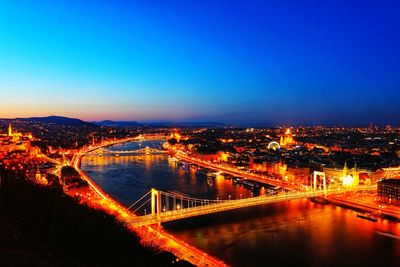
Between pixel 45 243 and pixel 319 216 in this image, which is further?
pixel 319 216

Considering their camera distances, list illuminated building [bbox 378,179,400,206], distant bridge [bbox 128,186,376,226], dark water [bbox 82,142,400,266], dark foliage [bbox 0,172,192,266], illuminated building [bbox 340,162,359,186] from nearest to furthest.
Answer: dark foliage [bbox 0,172,192,266], dark water [bbox 82,142,400,266], distant bridge [bbox 128,186,376,226], illuminated building [bbox 378,179,400,206], illuminated building [bbox 340,162,359,186]

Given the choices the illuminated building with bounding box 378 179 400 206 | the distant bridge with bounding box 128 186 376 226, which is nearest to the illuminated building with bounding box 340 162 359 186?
the distant bridge with bounding box 128 186 376 226

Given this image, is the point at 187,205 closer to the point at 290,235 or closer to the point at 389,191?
the point at 290,235

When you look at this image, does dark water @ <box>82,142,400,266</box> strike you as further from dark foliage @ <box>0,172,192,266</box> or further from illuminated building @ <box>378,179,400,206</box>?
dark foliage @ <box>0,172,192,266</box>

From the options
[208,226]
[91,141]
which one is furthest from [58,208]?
[91,141]

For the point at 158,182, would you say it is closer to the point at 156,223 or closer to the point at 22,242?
the point at 156,223
